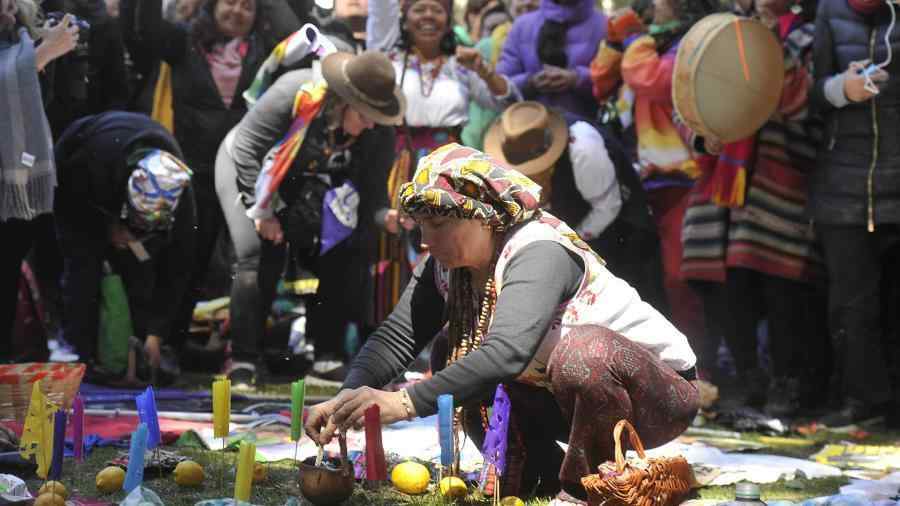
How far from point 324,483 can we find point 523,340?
676mm

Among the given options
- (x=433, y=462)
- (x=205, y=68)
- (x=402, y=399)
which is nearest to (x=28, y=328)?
(x=205, y=68)

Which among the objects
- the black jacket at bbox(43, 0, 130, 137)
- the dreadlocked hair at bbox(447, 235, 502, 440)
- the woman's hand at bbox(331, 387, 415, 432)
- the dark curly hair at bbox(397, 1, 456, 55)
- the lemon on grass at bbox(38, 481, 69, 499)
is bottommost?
the lemon on grass at bbox(38, 481, 69, 499)

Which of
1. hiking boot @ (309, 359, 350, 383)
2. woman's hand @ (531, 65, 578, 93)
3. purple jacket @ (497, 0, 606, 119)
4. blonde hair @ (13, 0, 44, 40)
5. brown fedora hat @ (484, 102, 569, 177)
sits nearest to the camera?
blonde hair @ (13, 0, 44, 40)

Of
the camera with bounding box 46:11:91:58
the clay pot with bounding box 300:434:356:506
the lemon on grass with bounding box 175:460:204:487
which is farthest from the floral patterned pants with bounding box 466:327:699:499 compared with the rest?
the camera with bounding box 46:11:91:58

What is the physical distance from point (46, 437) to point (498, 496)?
118cm

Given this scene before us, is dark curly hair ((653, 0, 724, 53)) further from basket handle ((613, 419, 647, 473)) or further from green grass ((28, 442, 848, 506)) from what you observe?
basket handle ((613, 419, 647, 473))

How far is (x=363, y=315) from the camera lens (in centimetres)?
670

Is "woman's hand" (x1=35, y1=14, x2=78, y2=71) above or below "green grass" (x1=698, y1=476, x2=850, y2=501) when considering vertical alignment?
above

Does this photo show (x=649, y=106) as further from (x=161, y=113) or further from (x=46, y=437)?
(x=46, y=437)

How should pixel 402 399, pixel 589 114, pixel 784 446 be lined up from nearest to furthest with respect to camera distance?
pixel 402 399 < pixel 784 446 < pixel 589 114

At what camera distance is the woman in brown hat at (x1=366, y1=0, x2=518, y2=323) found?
21.7ft

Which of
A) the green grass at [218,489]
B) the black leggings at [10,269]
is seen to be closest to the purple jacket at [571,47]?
the black leggings at [10,269]

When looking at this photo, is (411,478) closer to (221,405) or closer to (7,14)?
(221,405)

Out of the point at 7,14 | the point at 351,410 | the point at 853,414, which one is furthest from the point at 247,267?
the point at 351,410
